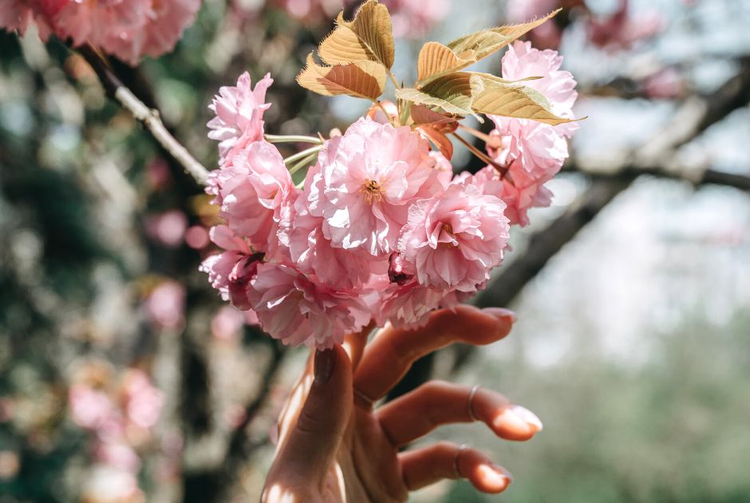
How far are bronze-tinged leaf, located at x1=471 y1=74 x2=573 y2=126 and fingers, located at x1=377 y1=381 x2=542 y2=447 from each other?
1.35 feet

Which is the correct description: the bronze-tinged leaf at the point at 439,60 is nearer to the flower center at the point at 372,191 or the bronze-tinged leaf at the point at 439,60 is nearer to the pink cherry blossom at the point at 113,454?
the flower center at the point at 372,191

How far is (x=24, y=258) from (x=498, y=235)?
13.7 feet

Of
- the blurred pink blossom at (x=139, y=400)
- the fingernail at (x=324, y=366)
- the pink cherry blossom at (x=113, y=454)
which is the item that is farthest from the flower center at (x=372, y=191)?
the pink cherry blossom at (x=113, y=454)

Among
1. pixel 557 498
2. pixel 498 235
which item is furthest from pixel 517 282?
pixel 557 498

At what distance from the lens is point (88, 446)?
3475 mm

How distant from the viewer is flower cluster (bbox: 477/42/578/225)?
0.50 metres

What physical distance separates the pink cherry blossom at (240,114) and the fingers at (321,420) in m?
0.25

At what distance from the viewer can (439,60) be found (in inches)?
18.4

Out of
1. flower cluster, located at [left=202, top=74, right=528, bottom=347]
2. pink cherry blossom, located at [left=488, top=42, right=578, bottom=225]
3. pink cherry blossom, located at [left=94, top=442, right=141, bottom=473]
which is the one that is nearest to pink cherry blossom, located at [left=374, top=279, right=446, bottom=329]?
flower cluster, located at [left=202, top=74, right=528, bottom=347]

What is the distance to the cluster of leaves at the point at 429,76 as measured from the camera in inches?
17.2

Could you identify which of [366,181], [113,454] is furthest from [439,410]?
[113,454]

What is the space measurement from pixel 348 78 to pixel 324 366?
318 mm

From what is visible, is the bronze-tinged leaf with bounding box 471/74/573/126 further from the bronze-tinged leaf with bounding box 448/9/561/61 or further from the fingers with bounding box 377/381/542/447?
the fingers with bounding box 377/381/542/447

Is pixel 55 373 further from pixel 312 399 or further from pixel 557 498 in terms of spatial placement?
pixel 557 498
